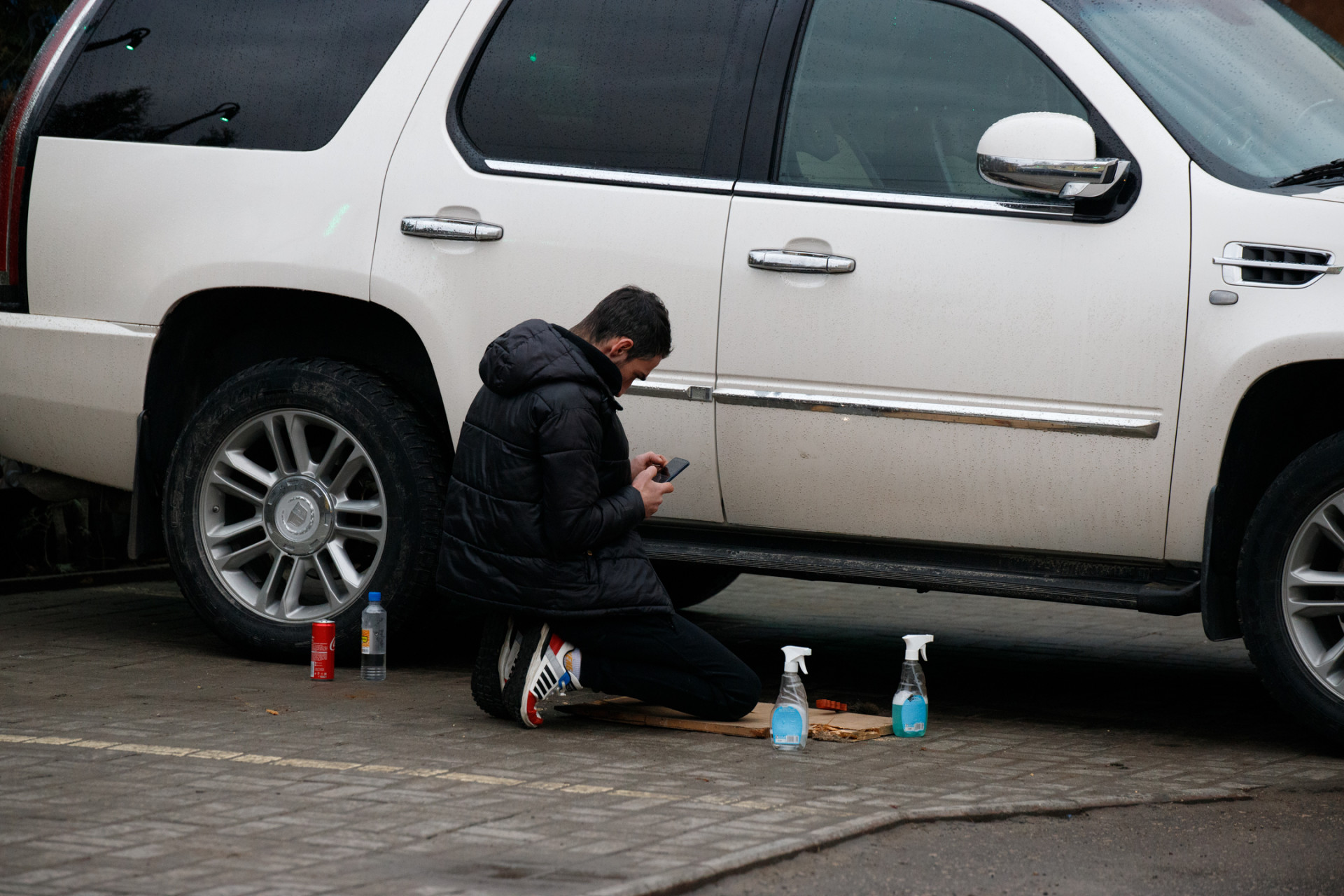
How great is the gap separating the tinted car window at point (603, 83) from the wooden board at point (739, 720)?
5.26 ft

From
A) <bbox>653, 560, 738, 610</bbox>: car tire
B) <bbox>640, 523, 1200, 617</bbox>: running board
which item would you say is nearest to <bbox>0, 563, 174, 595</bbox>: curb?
<bbox>653, 560, 738, 610</bbox>: car tire

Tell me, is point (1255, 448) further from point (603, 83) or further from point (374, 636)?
point (374, 636)

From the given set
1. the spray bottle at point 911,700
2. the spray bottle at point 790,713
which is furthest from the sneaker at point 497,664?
the spray bottle at point 911,700

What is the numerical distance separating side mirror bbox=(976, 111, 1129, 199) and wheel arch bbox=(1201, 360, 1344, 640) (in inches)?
27.8

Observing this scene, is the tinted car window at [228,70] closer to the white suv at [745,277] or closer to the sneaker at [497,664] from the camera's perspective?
the white suv at [745,277]

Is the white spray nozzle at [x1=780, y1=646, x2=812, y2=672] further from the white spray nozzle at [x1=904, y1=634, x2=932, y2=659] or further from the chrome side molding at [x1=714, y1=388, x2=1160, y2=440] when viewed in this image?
the chrome side molding at [x1=714, y1=388, x2=1160, y2=440]

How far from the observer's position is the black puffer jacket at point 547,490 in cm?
510

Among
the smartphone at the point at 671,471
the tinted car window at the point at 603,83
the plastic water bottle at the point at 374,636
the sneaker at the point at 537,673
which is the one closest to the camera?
the sneaker at the point at 537,673

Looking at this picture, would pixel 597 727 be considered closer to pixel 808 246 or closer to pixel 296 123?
pixel 808 246

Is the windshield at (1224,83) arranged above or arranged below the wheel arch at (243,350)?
above

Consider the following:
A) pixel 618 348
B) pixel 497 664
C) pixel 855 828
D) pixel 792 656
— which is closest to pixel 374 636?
pixel 497 664

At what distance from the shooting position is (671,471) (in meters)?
5.46

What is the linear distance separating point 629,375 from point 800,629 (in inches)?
98.2

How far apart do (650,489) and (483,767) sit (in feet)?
3.28
